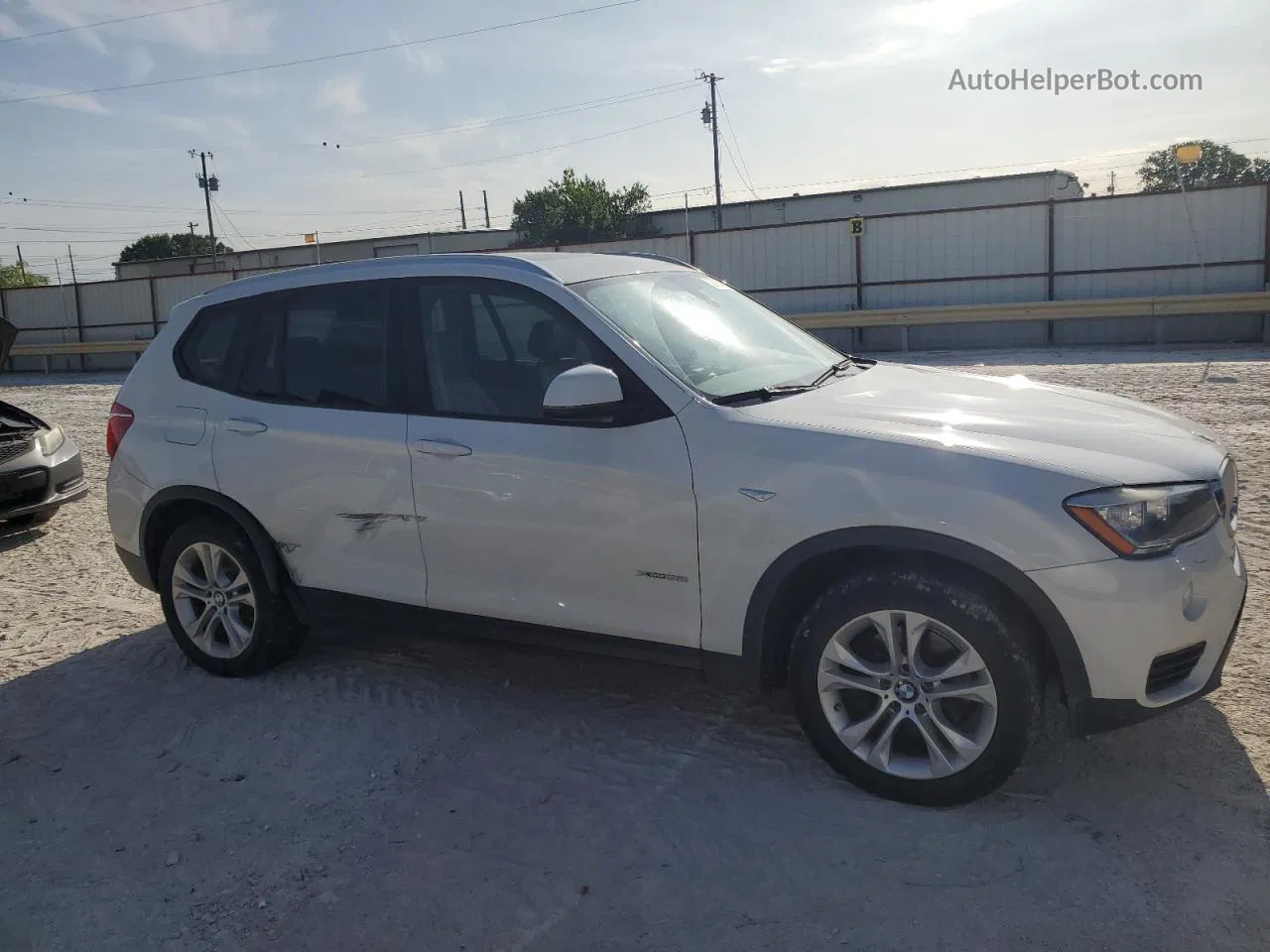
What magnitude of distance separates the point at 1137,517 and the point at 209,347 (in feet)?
13.0

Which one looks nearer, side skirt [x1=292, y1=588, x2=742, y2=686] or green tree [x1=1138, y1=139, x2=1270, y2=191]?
side skirt [x1=292, y1=588, x2=742, y2=686]

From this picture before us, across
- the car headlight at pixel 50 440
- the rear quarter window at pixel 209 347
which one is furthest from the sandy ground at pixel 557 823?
the car headlight at pixel 50 440

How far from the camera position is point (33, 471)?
7551 mm

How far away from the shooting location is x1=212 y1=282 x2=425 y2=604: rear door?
13.7ft

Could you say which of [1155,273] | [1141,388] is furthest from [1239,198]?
[1141,388]

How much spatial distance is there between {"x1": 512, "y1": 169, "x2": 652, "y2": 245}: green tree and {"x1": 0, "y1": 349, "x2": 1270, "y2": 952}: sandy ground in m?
50.4

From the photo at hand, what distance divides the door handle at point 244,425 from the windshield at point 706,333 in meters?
1.60

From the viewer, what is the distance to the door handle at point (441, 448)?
395 centimetres

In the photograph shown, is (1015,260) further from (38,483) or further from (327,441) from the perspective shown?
(327,441)

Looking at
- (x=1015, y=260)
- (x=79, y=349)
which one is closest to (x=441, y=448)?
(x=1015, y=260)

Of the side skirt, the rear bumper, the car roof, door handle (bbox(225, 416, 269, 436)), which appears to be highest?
the car roof

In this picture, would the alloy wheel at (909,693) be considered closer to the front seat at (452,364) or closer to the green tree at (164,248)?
the front seat at (452,364)

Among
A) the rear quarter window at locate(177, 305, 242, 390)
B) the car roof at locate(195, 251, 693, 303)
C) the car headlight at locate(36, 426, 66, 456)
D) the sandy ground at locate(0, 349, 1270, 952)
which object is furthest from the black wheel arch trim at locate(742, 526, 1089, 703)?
the car headlight at locate(36, 426, 66, 456)

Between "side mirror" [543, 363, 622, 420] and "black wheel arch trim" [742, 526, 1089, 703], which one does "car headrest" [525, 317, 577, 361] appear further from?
"black wheel arch trim" [742, 526, 1089, 703]
